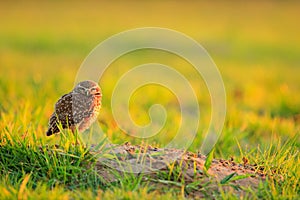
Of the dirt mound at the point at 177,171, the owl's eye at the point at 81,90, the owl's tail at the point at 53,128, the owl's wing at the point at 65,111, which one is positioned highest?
the owl's eye at the point at 81,90

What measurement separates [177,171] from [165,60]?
9574 mm

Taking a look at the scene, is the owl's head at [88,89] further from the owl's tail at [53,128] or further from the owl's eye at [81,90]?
the owl's tail at [53,128]

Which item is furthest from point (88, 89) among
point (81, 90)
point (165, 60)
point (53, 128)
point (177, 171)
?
point (165, 60)

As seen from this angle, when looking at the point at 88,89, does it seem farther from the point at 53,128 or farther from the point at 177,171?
the point at 177,171

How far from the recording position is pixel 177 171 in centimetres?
464

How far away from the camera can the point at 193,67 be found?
13438mm

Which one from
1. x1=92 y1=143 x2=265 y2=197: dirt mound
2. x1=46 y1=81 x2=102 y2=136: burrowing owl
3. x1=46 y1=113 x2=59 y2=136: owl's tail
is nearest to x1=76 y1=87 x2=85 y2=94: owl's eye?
x1=46 y1=81 x2=102 y2=136: burrowing owl

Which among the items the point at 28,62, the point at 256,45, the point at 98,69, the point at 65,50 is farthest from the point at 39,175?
the point at 256,45

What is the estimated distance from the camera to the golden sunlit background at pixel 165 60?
24.3 feet

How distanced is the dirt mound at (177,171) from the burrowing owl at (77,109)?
697mm

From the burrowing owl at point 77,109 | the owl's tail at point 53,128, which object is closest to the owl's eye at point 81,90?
the burrowing owl at point 77,109

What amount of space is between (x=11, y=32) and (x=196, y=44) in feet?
17.8

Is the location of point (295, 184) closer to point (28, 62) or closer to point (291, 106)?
point (291, 106)

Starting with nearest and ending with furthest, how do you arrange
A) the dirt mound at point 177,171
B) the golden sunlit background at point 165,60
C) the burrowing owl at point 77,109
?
the dirt mound at point 177,171, the burrowing owl at point 77,109, the golden sunlit background at point 165,60
